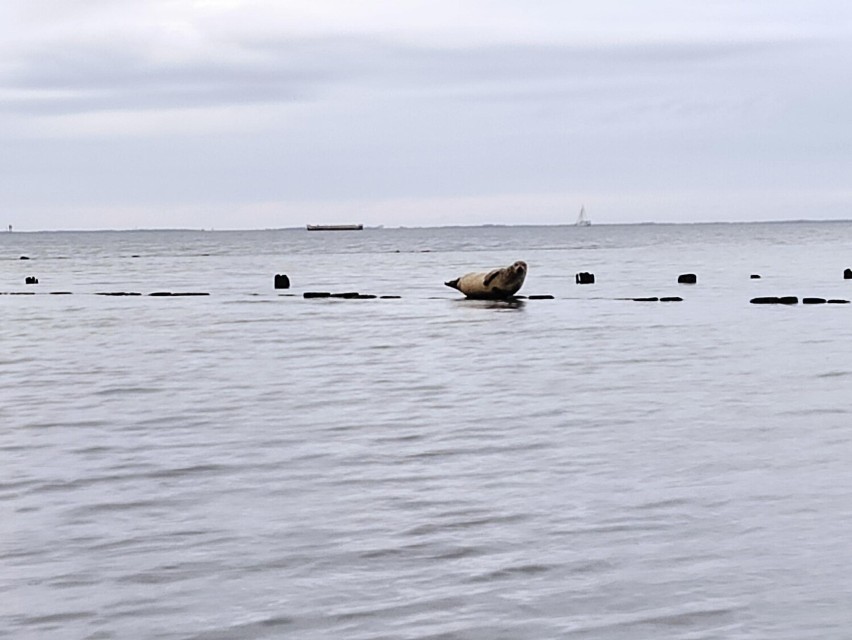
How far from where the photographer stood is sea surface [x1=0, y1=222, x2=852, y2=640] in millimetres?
8453

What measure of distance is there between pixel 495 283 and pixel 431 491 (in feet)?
104

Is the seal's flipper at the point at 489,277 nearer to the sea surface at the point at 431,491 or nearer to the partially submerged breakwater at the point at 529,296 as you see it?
the partially submerged breakwater at the point at 529,296

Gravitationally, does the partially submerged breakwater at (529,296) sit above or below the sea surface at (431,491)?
above

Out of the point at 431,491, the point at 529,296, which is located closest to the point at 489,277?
the point at 529,296

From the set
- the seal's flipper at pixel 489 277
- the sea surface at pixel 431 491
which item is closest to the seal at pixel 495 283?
the seal's flipper at pixel 489 277

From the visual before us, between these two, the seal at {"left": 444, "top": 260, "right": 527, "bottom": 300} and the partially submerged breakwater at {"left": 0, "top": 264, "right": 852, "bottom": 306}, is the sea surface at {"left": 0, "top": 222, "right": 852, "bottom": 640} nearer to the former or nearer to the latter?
the partially submerged breakwater at {"left": 0, "top": 264, "right": 852, "bottom": 306}

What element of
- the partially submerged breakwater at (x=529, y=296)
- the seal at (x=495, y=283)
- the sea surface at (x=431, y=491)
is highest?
the seal at (x=495, y=283)

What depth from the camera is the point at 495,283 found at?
4369 centimetres

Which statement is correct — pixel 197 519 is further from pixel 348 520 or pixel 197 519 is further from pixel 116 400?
pixel 116 400

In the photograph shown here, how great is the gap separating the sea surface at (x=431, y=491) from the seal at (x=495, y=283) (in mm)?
15283

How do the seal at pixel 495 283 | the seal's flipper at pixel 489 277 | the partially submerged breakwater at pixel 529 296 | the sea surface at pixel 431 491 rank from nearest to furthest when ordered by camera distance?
the sea surface at pixel 431 491 < the partially submerged breakwater at pixel 529 296 < the seal at pixel 495 283 < the seal's flipper at pixel 489 277

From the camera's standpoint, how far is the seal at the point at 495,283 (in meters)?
43.2

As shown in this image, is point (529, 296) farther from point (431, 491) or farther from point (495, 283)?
point (431, 491)

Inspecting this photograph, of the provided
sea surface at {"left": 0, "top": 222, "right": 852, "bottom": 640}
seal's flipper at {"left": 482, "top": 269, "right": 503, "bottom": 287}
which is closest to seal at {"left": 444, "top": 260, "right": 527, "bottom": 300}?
seal's flipper at {"left": 482, "top": 269, "right": 503, "bottom": 287}
